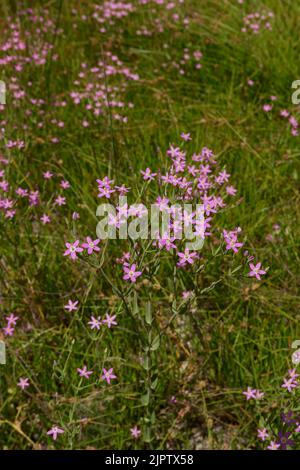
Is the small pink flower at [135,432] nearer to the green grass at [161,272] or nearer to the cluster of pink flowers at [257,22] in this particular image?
the green grass at [161,272]

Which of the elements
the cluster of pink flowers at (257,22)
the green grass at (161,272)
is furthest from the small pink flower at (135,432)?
the cluster of pink flowers at (257,22)

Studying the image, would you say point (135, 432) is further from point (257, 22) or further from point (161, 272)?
point (257, 22)

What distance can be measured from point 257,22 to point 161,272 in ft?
10.2

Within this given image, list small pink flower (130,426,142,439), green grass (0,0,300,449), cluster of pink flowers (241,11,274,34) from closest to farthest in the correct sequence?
1. small pink flower (130,426,142,439)
2. green grass (0,0,300,449)
3. cluster of pink flowers (241,11,274,34)

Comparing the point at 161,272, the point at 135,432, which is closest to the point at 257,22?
the point at 161,272

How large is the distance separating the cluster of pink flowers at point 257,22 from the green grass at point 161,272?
0.09 m

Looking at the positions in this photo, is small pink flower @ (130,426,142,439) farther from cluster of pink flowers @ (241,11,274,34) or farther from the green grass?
cluster of pink flowers @ (241,11,274,34)

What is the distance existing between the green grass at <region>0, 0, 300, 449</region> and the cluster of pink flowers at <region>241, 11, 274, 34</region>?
0.29 feet

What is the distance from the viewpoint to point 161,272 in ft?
11.1

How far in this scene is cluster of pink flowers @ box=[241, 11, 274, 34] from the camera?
5.10 m

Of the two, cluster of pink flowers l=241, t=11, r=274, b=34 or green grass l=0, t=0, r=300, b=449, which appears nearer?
green grass l=0, t=0, r=300, b=449

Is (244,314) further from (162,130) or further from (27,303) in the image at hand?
(162,130)

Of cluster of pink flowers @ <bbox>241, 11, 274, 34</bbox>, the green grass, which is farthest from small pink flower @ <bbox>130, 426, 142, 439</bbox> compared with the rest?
cluster of pink flowers @ <bbox>241, 11, 274, 34</bbox>
